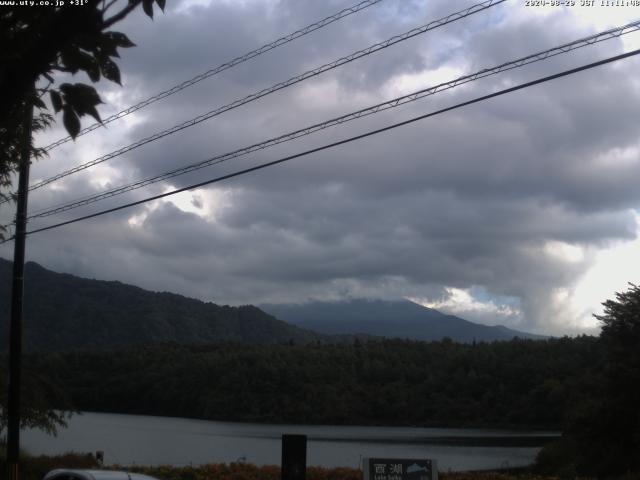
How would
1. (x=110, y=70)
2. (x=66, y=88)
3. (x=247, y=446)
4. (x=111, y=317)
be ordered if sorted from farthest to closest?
(x=111, y=317) < (x=247, y=446) < (x=110, y=70) < (x=66, y=88)

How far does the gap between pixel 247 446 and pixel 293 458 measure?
1253 inches

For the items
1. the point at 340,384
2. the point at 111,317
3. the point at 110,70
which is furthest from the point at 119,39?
the point at 111,317

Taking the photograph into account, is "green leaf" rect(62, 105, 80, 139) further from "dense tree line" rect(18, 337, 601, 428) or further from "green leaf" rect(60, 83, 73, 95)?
"dense tree line" rect(18, 337, 601, 428)

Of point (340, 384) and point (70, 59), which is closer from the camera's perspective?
point (70, 59)

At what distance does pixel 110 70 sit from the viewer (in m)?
5.39

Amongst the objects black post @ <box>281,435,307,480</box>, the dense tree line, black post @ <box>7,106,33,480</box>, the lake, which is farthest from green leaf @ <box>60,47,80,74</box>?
the dense tree line

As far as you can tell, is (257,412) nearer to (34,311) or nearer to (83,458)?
(83,458)

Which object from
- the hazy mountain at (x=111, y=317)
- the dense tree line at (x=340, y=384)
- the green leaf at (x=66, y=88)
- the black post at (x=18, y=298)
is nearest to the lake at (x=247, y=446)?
the dense tree line at (x=340, y=384)

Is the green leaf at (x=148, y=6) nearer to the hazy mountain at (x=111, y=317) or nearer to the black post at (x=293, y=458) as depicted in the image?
the black post at (x=293, y=458)

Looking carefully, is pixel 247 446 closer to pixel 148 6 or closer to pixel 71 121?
pixel 71 121

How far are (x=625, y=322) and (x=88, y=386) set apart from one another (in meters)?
49.6

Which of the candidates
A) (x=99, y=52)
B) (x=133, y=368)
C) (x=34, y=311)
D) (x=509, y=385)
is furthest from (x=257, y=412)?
(x=34, y=311)

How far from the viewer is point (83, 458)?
921 inches

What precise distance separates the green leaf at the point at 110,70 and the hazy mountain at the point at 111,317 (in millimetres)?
137084
